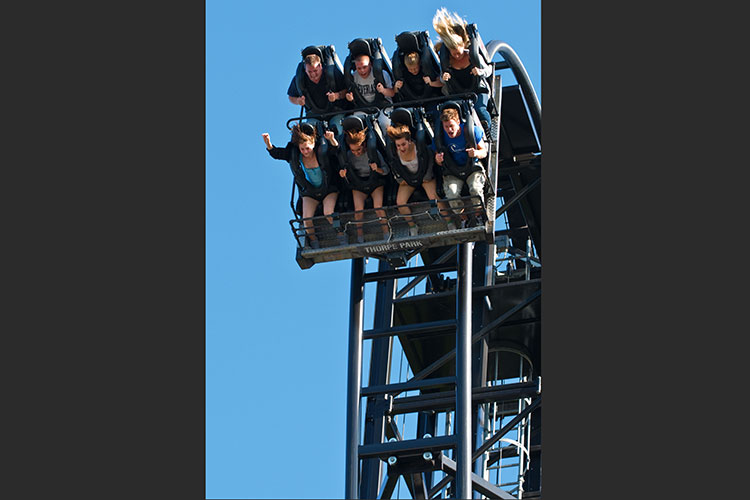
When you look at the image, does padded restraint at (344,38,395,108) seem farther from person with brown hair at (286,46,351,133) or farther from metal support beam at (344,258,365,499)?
metal support beam at (344,258,365,499)

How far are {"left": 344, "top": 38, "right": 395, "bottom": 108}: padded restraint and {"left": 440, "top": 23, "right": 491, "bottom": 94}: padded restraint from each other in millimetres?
581

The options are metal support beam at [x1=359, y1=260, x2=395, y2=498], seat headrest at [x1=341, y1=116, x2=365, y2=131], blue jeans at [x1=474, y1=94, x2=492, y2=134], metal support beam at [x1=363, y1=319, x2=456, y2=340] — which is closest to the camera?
seat headrest at [x1=341, y1=116, x2=365, y2=131]

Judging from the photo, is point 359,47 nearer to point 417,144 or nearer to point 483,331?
point 417,144

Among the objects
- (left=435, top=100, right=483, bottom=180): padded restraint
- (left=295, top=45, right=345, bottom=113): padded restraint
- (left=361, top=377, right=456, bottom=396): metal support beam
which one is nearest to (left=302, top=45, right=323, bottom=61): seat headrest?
(left=295, top=45, right=345, bottom=113): padded restraint

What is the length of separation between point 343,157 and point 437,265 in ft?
6.95

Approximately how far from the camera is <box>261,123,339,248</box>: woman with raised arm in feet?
59.1

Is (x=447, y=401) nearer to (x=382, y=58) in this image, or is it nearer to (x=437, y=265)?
(x=437, y=265)

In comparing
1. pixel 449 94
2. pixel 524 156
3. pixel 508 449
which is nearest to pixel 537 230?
pixel 524 156

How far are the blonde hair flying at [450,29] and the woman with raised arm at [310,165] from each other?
1655mm

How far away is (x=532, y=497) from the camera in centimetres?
2006

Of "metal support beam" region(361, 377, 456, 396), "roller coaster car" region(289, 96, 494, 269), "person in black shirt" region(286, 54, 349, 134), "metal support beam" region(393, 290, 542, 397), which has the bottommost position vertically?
"metal support beam" region(361, 377, 456, 396)

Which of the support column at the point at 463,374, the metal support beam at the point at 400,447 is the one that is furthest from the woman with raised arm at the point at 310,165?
the metal support beam at the point at 400,447

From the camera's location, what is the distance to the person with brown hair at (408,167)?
58.2ft

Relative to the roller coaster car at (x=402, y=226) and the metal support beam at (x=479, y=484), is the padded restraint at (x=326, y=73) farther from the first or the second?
the metal support beam at (x=479, y=484)
